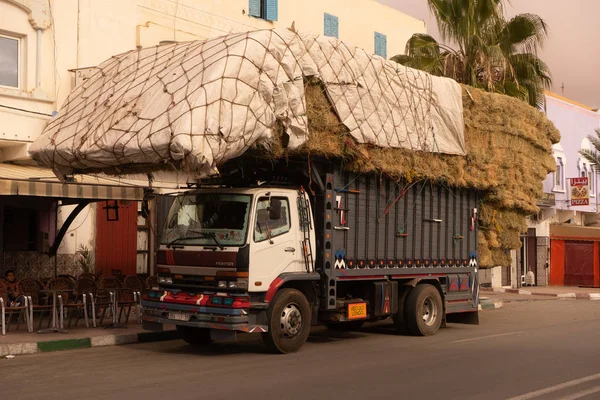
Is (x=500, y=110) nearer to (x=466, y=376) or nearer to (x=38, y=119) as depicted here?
(x=466, y=376)

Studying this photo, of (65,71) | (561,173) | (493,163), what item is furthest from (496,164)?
(561,173)

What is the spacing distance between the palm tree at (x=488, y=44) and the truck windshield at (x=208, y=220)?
42.6 feet

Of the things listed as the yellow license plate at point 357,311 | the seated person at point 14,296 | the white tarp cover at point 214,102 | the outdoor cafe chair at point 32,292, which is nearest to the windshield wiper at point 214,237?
the white tarp cover at point 214,102

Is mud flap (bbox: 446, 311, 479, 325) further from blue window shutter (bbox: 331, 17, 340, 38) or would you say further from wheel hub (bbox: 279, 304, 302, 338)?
blue window shutter (bbox: 331, 17, 340, 38)

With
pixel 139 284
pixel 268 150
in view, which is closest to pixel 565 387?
pixel 268 150

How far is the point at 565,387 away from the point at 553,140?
10.2 m

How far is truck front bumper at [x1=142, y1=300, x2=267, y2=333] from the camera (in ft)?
35.6

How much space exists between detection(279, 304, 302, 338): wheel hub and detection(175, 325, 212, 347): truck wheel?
72.1 inches

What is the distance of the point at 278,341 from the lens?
11.3m

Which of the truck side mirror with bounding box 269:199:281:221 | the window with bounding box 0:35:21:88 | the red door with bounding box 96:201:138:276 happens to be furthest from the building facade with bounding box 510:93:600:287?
the truck side mirror with bounding box 269:199:281:221

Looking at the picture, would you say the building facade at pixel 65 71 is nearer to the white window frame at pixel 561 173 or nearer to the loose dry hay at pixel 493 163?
the loose dry hay at pixel 493 163

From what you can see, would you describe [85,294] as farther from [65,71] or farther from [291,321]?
[65,71]

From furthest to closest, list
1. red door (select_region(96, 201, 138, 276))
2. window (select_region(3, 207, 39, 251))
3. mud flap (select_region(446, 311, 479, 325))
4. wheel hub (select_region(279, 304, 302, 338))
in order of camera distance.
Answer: red door (select_region(96, 201, 138, 276)), window (select_region(3, 207, 39, 251)), mud flap (select_region(446, 311, 479, 325)), wheel hub (select_region(279, 304, 302, 338))

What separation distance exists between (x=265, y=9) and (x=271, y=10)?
0.64 feet
